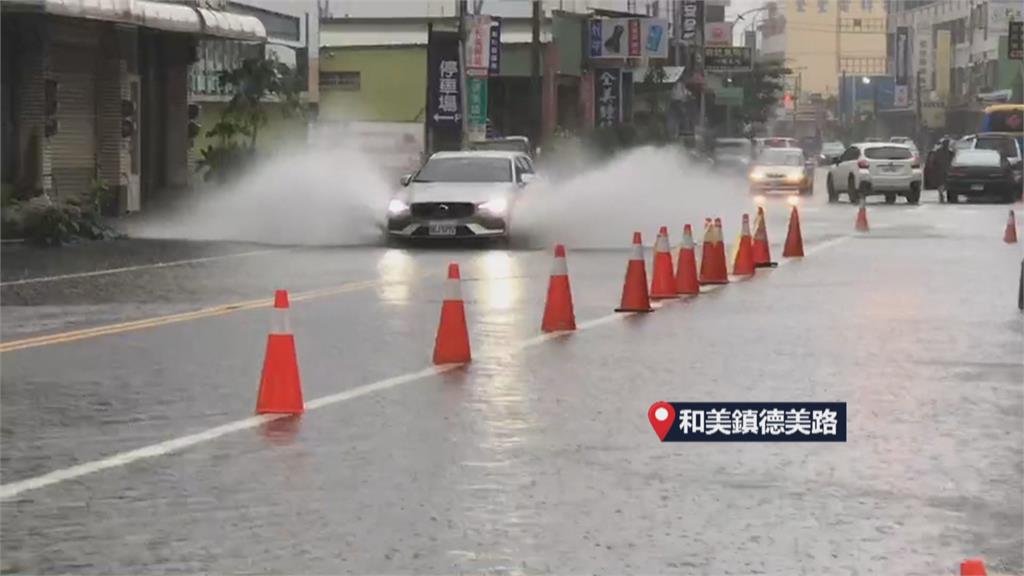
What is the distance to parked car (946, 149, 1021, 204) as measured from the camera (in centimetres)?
5469

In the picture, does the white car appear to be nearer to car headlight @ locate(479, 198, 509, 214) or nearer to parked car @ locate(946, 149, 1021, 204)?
parked car @ locate(946, 149, 1021, 204)

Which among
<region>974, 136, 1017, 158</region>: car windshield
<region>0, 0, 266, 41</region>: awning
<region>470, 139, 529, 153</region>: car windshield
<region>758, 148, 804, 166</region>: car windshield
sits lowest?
<region>758, 148, 804, 166</region>: car windshield

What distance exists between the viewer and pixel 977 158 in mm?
55438

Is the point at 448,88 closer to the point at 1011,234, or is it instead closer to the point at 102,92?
the point at 102,92

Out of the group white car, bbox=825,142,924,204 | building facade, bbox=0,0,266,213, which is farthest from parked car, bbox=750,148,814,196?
building facade, bbox=0,0,266,213

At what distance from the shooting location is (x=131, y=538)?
8.71 meters

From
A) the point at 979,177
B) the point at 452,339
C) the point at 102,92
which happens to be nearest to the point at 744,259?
the point at 452,339

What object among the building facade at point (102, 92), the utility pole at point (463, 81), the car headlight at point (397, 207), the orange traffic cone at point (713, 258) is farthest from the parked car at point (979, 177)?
the orange traffic cone at point (713, 258)

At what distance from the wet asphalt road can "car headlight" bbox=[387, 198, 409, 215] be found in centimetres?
849

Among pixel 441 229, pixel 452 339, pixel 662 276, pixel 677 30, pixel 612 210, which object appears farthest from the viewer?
pixel 677 30

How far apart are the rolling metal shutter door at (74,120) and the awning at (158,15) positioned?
1.64m

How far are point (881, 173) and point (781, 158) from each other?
317 inches

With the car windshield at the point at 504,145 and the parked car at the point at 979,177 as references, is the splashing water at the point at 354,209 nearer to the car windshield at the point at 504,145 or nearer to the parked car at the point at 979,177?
the car windshield at the point at 504,145

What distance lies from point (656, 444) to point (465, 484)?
1.58m
